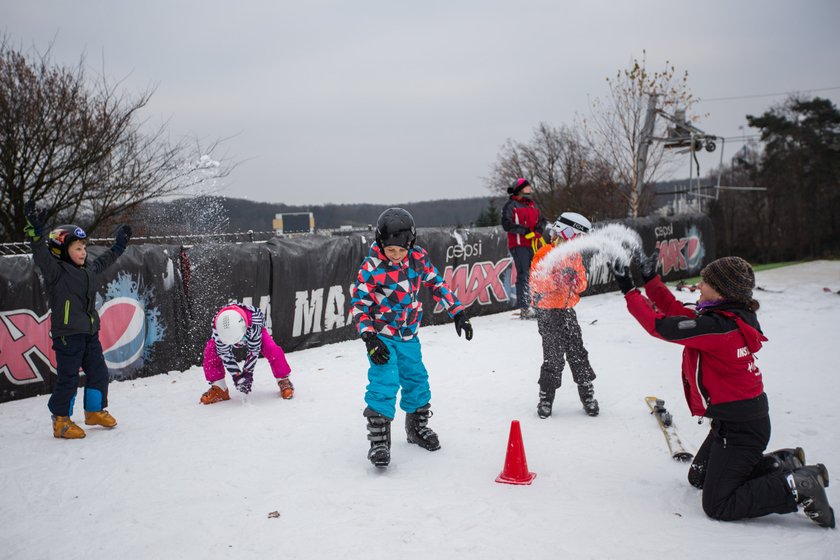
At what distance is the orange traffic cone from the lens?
14.1 feet

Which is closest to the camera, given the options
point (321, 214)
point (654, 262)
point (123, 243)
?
point (654, 262)

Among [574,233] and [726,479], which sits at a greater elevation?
[574,233]

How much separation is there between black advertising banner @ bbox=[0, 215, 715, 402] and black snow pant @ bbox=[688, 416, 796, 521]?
526cm

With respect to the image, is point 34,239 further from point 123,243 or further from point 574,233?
point 574,233

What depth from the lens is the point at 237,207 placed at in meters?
16.8

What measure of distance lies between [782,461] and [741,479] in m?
0.29

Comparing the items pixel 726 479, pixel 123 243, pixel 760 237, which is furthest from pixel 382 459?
pixel 760 237

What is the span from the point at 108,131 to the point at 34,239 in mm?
11580

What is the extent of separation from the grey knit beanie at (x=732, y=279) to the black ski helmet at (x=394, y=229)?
7.06ft

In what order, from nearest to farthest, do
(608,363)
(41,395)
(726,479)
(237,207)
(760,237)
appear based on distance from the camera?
1. (726,479)
2. (41,395)
3. (608,363)
4. (237,207)
5. (760,237)

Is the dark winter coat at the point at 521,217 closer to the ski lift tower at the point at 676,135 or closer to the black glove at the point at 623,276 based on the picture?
the black glove at the point at 623,276

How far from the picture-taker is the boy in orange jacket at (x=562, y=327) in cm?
583

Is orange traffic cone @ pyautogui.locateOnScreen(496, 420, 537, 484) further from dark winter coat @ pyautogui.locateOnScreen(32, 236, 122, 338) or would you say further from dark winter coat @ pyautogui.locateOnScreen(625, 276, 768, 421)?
dark winter coat @ pyautogui.locateOnScreen(32, 236, 122, 338)

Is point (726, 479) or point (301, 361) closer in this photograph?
point (726, 479)
